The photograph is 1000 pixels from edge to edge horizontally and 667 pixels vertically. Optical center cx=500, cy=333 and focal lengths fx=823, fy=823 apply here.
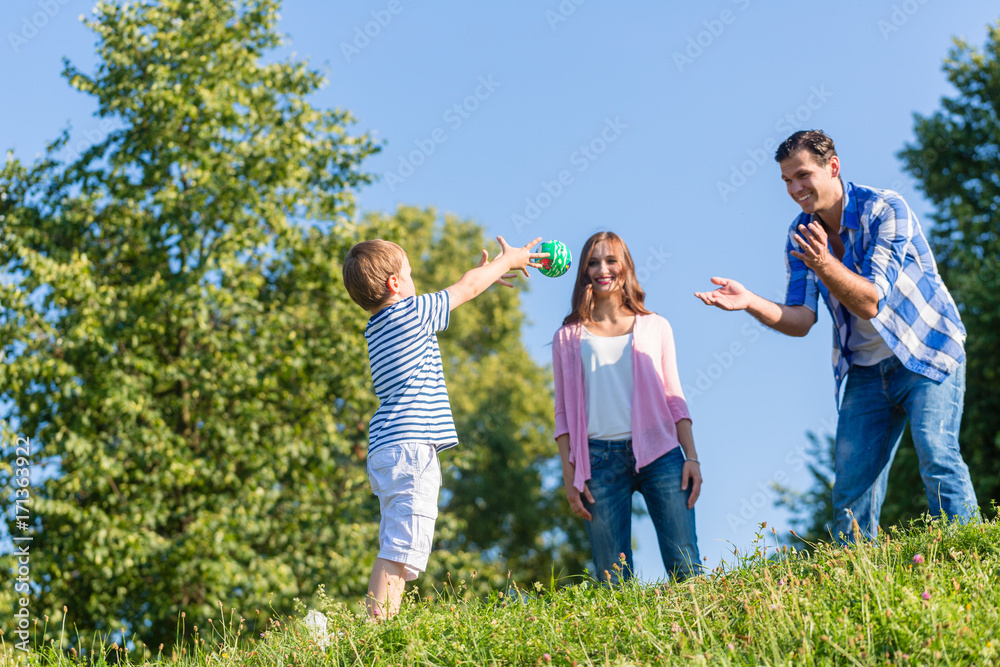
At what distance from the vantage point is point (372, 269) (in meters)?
4.48

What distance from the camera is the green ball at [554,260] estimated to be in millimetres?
5289

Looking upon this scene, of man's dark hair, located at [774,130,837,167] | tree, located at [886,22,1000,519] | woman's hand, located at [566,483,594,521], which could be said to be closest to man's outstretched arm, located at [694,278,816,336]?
man's dark hair, located at [774,130,837,167]

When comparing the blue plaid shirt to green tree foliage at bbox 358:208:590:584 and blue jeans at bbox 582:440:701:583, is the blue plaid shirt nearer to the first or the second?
blue jeans at bbox 582:440:701:583

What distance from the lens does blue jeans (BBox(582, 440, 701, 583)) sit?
4777 millimetres

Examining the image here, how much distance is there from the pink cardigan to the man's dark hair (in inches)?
50.5

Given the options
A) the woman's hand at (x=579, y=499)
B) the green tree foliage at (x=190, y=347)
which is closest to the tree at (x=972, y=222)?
the green tree foliage at (x=190, y=347)

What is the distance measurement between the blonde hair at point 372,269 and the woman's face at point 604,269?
136cm

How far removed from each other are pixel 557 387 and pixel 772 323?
54.0 inches

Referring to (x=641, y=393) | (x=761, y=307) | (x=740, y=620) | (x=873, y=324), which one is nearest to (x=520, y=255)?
(x=641, y=393)

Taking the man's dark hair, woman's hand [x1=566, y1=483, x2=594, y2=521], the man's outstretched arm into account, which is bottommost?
→ woman's hand [x1=566, y1=483, x2=594, y2=521]

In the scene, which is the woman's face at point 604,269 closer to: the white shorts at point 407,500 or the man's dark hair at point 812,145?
the man's dark hair at point 812,145

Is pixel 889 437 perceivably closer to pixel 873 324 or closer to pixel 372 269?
pixel 873 324

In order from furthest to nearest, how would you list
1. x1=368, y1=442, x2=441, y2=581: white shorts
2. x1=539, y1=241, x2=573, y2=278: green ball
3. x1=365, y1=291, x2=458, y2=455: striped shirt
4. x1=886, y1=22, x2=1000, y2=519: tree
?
x1=886, y1=22, x2=1000, y2=519: tree
x1=539, y1=241, x2=573, y2=278: green ball
x1=365, y1=291, x2=458, y2=455: striped shirt
x1=368, y1=442, x2=441, y2=581: white shorts

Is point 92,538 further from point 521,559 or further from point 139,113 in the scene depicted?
point 521,559
